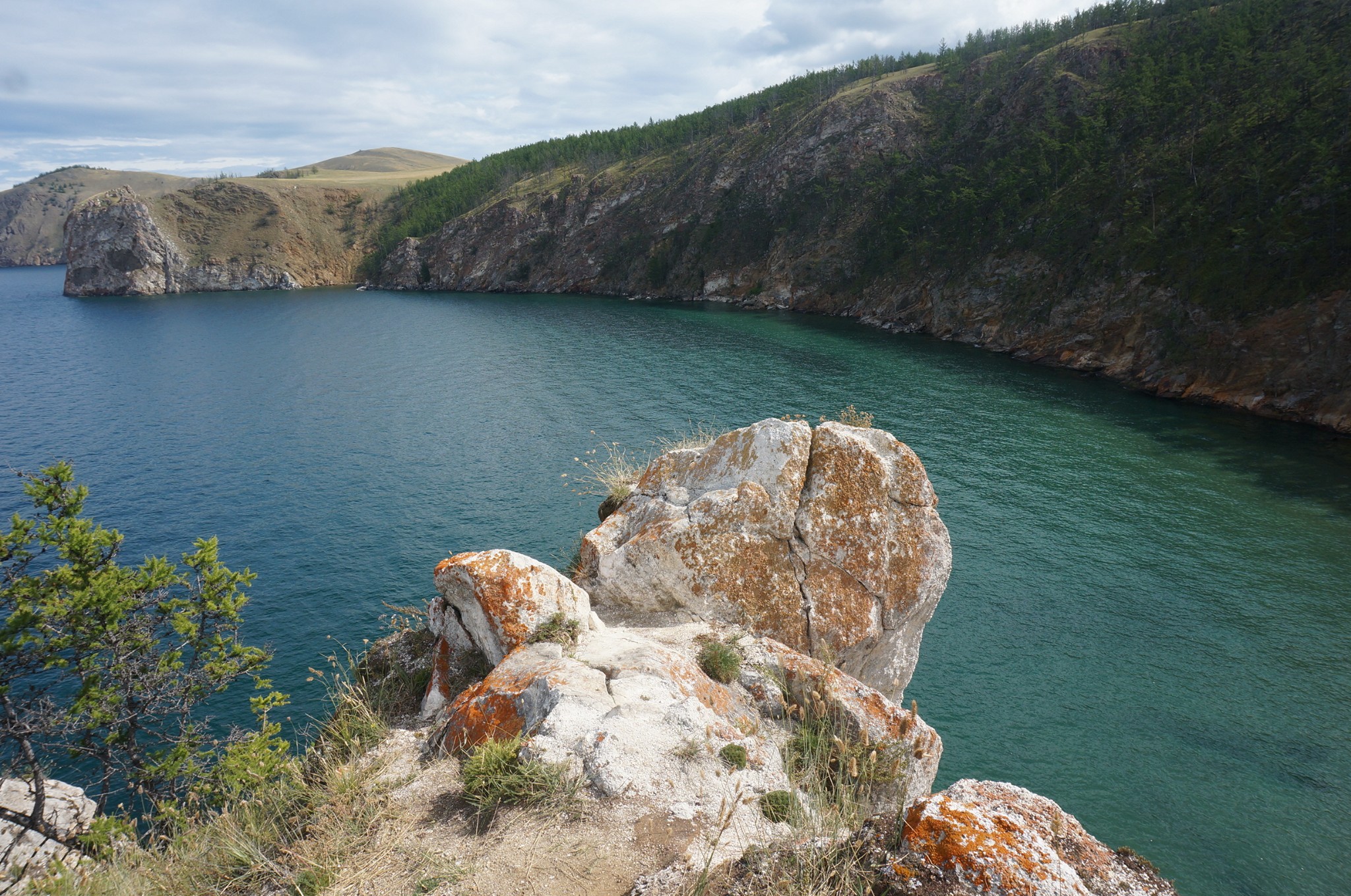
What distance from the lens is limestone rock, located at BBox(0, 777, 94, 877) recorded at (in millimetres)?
10414

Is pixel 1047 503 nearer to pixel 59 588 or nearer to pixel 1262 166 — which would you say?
pixel 59 588

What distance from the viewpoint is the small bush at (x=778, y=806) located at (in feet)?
21.3

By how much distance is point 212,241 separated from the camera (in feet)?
442

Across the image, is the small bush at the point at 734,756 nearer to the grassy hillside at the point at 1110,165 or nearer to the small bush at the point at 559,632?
the small bush at the point at 559,632

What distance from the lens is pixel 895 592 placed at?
39.3 feet

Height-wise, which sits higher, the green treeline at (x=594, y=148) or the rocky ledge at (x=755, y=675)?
the green treeline at (x=594, y=148)

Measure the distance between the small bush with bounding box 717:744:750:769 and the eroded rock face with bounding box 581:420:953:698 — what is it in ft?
12.0

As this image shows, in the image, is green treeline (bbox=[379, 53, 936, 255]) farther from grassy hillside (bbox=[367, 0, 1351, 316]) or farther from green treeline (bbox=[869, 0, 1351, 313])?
green treeline (bbox=[869, 0, 1351, 313])

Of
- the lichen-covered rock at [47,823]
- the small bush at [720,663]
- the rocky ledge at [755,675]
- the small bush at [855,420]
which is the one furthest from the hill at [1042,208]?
the lichen-covered rock at [47,823]

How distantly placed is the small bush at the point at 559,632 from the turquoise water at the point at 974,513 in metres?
9.66

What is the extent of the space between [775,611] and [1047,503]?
68.1 ft

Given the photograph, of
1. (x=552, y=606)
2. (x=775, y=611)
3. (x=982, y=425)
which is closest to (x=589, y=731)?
(x=552, y=606)

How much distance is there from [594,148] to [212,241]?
80350 mm

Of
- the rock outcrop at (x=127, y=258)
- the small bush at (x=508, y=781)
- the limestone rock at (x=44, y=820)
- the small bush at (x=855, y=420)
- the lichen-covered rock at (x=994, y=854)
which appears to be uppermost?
the rock outcrop at (x=127, y=258)
